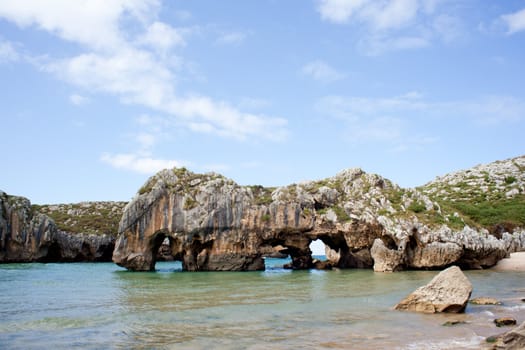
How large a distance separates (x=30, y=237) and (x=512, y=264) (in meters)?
56.4

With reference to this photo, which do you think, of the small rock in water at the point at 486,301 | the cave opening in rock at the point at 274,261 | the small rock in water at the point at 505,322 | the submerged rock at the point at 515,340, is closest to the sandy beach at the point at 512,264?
the cave opening in rock at the point at 274,261

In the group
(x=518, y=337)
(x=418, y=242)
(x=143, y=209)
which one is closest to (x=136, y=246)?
(x=143, y=209)

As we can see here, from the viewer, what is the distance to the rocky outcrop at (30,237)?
5688cm

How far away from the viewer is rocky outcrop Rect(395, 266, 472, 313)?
1512 centimetres

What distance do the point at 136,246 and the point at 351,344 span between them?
33.7 metres

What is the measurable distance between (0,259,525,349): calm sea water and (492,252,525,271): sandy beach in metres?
14.1

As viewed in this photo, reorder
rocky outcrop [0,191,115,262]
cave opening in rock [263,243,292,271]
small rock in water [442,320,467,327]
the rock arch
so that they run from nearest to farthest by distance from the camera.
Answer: small rock in water [442,320,467,327], the rock arch, cave opening in rock [263,243,292,271], rocky outcrop [0,191,115,262]

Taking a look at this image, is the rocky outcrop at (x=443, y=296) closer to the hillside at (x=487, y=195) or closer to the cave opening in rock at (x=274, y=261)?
the hillside at (x=487, y=195)

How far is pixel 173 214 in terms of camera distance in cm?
4084

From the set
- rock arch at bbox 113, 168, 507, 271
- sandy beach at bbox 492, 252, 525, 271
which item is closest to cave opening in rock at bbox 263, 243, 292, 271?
rock arch at bbox 113, 168, 507, 271

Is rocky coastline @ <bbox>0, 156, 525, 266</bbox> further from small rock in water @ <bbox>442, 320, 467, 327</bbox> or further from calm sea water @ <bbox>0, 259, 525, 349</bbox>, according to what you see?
small rock in water @ <bbox>442, 320, 467, 327</bbox>

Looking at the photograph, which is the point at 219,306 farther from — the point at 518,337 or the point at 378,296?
the point at 518,337

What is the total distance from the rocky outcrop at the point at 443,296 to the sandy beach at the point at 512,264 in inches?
930

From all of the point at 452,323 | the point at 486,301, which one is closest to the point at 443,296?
the point at 452,323
